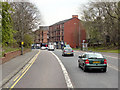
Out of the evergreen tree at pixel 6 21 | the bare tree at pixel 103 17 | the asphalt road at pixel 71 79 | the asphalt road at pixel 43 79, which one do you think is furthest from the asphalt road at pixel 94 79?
the bare tree at pixel 103 17

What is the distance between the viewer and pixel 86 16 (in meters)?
47.8

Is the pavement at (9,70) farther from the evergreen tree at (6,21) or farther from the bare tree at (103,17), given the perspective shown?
the bare tree at (103,17)

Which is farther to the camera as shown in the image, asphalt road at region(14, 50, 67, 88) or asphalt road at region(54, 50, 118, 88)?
asphalt road at region(14, 50, 67, 88)

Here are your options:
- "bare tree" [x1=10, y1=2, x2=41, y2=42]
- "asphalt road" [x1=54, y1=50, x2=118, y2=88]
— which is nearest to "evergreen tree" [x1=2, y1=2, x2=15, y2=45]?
"asphalt road" [x1=54, y1=50, x2=118, y2=88]

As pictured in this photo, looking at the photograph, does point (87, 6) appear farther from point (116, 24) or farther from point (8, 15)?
point (8, 15)

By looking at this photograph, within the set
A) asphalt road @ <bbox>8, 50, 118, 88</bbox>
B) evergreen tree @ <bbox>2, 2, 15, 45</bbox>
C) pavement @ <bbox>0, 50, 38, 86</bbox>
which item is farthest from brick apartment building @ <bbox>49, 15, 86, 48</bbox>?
asphalt road @ <bbox>8, 50, 118, 88</bbox>

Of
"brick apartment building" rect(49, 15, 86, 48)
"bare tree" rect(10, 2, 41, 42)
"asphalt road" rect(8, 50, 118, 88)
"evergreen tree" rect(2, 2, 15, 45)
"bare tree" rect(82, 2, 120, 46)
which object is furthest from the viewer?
"brick apartment building" rect(49, 15, 86, 48)

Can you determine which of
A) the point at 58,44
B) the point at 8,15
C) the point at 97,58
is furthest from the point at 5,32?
the point at 58,44

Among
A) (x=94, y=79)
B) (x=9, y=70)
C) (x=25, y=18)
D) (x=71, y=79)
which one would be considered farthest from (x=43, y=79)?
(x=25, y=18)

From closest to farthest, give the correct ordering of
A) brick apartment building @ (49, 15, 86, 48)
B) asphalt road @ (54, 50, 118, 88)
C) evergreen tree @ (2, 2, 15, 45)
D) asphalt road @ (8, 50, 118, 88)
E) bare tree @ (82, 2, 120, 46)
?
asphalt road @ (54, 50, 118, 88) → asphalt road @ (8, 50, 118, 88) → evergreen tree @ (2, 2, 15, 45) → bare tree @ (82, 2, 120, 46) → brick apartment building @ (49, 15, 86, 48)

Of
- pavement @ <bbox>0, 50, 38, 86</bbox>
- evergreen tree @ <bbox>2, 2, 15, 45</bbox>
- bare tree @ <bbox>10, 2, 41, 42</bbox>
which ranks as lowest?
pavement @ <bbox>0, 50, 38, 86</bbox>

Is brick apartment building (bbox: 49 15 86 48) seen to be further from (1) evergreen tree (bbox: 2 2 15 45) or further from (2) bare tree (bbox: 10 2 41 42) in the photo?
(1) evergreen tree (bbox: 2 2 15 45)

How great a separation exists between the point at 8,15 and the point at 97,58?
7.18 meters

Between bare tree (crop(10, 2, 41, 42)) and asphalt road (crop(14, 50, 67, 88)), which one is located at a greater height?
bare tree (crop(10, 2, 41, 42))
